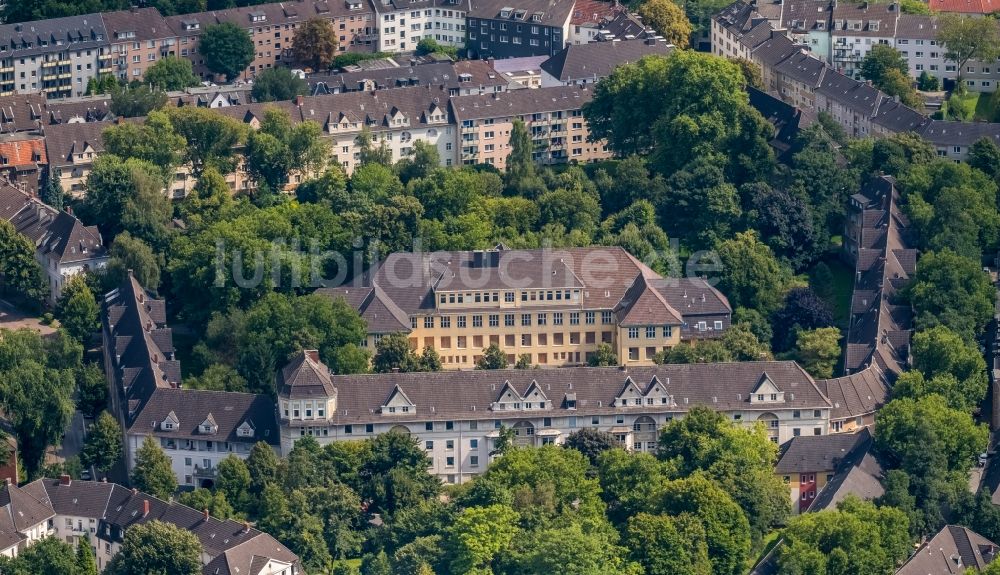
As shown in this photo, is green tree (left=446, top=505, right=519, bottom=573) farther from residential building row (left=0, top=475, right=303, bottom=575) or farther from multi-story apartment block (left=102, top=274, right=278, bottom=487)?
multi-story apartment block (left=102, top=274, right=278, bottom=487)

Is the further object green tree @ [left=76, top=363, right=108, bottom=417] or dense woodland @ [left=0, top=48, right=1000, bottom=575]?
green tree @ [left=76, top=363, right=108, bottom=417]

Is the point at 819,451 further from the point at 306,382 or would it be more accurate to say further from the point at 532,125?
the point at 532,125

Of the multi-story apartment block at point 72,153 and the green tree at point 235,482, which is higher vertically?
the multi-story apartment block at point 72,153

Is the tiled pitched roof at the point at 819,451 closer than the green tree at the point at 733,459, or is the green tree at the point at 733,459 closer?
the green tree at the point at 733,459

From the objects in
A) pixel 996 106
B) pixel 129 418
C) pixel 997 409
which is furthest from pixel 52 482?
pixel 996 106

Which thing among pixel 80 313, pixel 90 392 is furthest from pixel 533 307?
pixel 80 313

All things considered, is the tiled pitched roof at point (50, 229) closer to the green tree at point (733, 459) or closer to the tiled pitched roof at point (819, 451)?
the green tree at point (733, 459)

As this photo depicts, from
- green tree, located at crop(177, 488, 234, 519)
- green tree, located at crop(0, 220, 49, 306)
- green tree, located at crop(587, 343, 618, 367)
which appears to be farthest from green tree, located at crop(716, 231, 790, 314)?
green tree, located at crop(0, 220, 49, 306)

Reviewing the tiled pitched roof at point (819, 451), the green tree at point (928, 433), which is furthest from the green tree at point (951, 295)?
the tiled pitched roof at point (819, 451)
